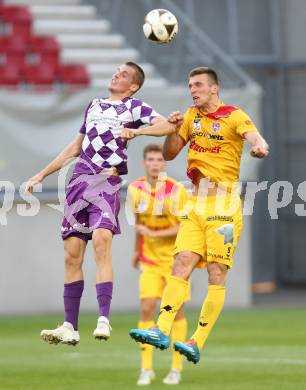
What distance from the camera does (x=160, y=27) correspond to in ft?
34.0

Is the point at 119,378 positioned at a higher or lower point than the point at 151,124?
lower

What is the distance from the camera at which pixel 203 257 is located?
33.3 feet

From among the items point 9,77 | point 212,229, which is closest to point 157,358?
point 212,229

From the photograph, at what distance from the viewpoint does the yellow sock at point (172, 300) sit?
390 inches

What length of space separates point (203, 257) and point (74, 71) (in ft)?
33.1

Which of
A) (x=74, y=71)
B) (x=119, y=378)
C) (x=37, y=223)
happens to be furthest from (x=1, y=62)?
(x=119, y=378)

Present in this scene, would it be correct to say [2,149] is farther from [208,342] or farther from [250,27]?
[250,27]

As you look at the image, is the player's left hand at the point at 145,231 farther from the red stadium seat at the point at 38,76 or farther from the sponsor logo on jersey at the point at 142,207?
the red stadium seat at the point at 38,76

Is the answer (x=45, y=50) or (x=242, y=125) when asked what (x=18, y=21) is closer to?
(x=45, y=50)

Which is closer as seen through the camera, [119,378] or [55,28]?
[119,378]

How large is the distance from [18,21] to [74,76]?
139cm

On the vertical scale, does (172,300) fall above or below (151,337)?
above

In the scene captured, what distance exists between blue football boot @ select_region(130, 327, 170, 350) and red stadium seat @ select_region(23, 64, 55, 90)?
1001 centimetres

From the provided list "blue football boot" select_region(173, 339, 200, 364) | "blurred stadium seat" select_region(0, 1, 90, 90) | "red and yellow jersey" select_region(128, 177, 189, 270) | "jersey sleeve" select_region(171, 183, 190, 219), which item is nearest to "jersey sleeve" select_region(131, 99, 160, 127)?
"blue football boot" select_region(173, 339, 200, 364)
